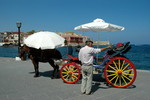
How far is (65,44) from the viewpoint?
274 inches

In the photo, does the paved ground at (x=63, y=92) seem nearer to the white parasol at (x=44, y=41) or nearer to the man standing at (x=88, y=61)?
the man standing at (x=88, y=61)

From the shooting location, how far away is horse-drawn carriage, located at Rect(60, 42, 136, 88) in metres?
5.31

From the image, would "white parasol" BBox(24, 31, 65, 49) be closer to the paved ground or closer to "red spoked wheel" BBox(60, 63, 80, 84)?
"red spoked wheel" BBox(60, 63, 80, 84)

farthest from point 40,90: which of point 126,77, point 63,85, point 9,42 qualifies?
point 9,42

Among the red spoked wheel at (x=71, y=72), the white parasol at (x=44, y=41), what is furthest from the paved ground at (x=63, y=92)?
the white parasol at (x=44, y=41)

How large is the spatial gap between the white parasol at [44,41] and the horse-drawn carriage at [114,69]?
1.04 m

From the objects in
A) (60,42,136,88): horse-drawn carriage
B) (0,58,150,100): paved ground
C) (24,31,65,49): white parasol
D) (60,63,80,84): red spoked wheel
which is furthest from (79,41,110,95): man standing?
(24,31,65,49): white parasol

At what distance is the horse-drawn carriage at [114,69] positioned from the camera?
531cm

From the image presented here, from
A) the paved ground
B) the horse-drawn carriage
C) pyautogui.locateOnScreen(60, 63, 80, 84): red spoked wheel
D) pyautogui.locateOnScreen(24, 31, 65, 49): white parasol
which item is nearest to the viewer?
the paved ground

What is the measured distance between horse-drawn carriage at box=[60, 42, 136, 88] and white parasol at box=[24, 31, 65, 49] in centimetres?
104

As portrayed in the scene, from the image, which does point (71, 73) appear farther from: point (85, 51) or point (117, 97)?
point (117, 97)

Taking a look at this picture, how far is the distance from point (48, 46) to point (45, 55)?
2.35 ft

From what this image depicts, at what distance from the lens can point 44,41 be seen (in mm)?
6410

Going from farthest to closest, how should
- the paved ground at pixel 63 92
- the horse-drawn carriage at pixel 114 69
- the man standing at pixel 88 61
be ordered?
the horse-drawn carriage at pixel 114 69 → the man standing at pixel 88 61 → the paved ground at pixel 63 92
